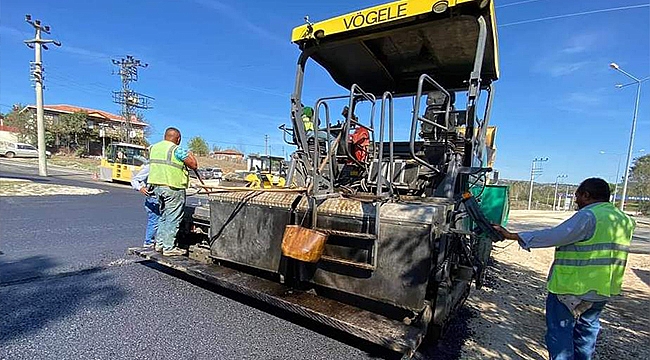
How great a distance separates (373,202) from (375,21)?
1.49 m

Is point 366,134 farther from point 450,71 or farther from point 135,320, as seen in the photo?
point 135,320

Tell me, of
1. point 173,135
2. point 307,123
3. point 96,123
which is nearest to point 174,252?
point 173,135

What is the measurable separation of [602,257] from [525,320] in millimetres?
1753

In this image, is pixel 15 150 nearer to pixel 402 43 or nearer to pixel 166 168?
pixel 166 168

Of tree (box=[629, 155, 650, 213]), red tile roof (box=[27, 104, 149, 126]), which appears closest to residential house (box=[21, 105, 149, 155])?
red tile roof (box=[27, 104, 149, 126])

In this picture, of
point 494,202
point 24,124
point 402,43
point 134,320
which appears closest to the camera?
point 134,320

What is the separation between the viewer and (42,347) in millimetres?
2297

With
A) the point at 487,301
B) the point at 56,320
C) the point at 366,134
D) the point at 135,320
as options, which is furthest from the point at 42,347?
the point at 487,301

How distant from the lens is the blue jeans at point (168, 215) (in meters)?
3.72

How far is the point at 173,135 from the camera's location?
3.95m

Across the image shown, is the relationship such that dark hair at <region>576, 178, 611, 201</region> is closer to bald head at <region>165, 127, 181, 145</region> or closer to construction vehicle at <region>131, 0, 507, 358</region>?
construction vehicle at <region>131, 0, 507, 358</region>

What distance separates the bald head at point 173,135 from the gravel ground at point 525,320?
361 cm

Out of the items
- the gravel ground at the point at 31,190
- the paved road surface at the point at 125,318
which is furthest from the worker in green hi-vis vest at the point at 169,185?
the gravel ground at the point at 31,190

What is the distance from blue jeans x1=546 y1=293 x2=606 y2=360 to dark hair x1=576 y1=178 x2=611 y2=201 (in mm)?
700
